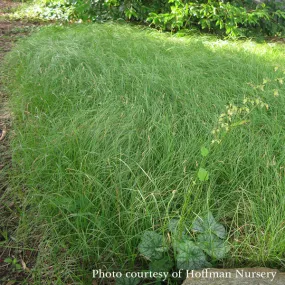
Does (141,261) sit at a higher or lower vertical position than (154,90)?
lower

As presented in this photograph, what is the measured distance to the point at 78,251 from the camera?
5.49ft

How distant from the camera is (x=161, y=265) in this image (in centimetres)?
154

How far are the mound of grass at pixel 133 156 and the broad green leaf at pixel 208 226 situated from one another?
0.06 metres

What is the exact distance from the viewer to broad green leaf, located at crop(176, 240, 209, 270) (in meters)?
1.52

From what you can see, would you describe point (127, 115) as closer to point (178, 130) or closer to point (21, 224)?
point (178, 130)

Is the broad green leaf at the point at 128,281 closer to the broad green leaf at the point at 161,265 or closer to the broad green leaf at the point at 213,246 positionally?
the broad green leaf at the point at 161,265

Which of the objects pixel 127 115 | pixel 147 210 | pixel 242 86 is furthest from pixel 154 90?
pixel 147 210

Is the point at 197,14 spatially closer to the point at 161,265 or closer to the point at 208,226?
the point at 208,226

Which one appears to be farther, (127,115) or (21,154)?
(127,115)

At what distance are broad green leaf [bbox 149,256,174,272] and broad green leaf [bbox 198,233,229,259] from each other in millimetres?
158

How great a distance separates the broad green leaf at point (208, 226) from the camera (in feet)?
5.35

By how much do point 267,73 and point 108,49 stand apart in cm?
163

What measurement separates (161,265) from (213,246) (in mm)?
246

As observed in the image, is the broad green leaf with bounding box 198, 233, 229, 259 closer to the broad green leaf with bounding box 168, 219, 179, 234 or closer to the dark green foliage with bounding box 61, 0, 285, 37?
the broad green leaf with bounding box 168, 219, 179, 234
